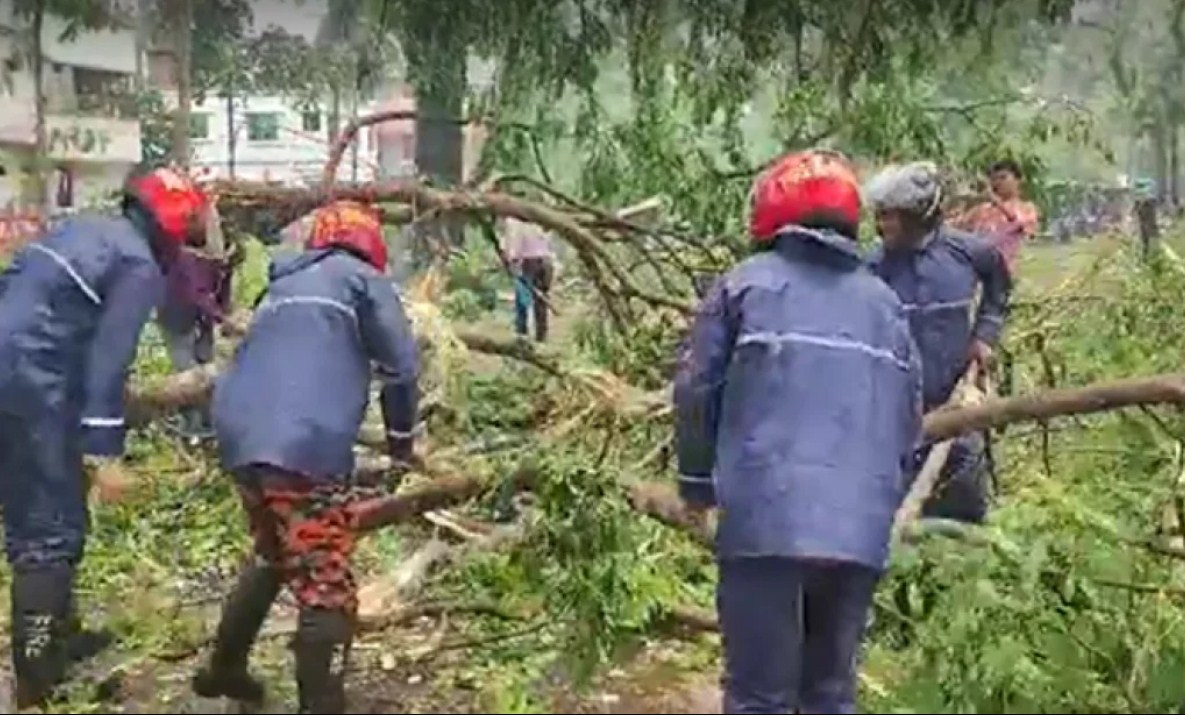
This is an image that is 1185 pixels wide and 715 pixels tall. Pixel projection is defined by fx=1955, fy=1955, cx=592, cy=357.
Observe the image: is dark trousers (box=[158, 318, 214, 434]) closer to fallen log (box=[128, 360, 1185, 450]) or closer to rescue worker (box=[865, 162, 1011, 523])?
rescue worker (box=[865, 162, 1011, 523])

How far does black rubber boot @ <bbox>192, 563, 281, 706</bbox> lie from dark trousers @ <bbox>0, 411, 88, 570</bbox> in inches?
20.6

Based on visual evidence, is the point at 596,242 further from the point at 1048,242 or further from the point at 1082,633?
the point at 1082,633

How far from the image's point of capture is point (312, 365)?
15.9ft

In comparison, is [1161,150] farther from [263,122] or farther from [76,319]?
[76,319]

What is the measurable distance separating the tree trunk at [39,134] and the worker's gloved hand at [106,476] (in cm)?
2262

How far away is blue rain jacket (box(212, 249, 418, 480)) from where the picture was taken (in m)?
4.83

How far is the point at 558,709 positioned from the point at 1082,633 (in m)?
1.79

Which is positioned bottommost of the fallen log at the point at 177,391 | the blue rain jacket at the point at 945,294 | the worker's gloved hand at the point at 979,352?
the fallen log at the point at 177,391

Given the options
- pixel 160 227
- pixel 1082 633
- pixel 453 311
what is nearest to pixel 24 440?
pixel 160 227

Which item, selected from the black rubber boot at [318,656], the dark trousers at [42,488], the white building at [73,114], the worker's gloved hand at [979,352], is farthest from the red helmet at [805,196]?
the white building at [73,114]

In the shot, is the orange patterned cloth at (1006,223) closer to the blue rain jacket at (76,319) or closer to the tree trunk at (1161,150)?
the blue rain jacket at (76,319)

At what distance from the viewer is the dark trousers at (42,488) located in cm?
533

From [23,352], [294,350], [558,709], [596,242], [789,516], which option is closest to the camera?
[789,516]

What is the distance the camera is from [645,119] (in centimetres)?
973
